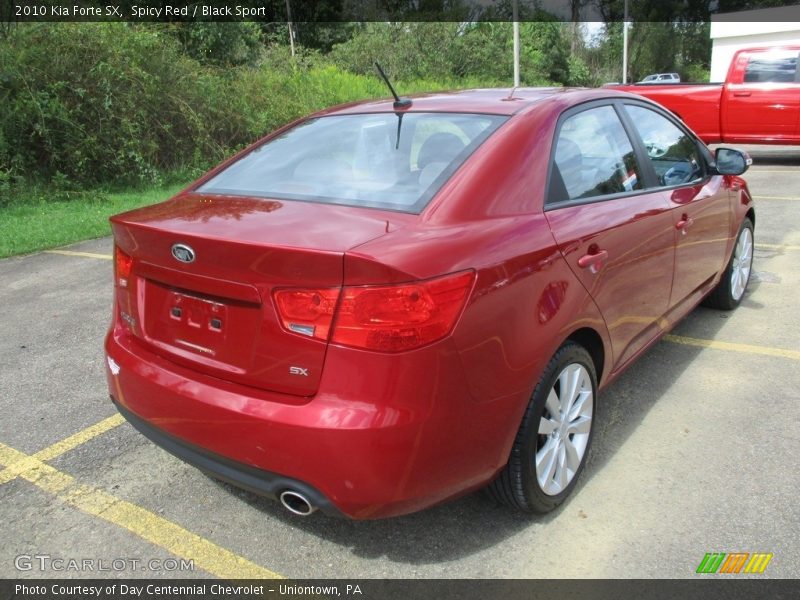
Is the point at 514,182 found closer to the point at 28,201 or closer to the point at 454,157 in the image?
the point at 454,157

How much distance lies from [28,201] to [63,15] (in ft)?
11.9

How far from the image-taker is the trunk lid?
2131 mm

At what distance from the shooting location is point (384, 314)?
205 cm

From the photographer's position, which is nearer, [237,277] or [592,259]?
[237,277]

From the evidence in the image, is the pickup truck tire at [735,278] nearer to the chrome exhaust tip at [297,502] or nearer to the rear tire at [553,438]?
the rear tire at [553,438]

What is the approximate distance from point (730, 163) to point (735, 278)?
114 centimetres

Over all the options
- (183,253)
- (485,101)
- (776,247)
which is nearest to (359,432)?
(183,253)

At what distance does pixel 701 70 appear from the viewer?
5241cm

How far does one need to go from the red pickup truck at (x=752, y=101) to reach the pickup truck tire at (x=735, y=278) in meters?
8.39

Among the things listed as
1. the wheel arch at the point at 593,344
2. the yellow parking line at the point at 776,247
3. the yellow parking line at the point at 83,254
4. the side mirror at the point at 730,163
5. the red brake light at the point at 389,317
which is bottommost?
the yellow parking line at the point at 776,247

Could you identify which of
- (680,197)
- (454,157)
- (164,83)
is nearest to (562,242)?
(454,157)

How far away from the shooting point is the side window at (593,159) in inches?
113

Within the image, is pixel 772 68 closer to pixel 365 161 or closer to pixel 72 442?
pixel 365 161
